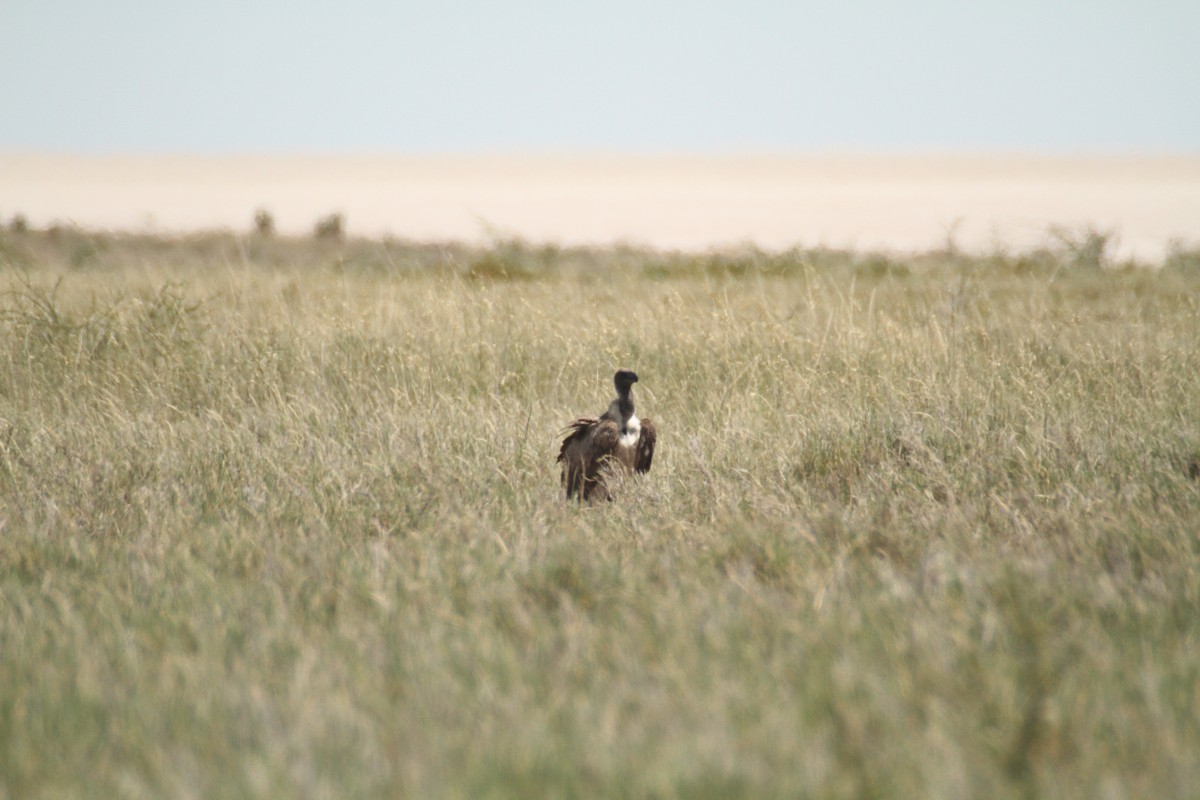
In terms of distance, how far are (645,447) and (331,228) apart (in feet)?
83.9

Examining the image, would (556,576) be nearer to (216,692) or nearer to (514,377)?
(216,692)

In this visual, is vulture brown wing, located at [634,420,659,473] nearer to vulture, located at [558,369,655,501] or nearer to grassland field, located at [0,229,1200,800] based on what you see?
vulture, located at [558,369,655,501]

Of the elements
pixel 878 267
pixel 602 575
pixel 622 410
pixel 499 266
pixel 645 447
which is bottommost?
pixel 602 575

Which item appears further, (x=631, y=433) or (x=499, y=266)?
(x=499, y=266)

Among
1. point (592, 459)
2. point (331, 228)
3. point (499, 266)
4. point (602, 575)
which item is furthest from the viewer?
point (331, 228)

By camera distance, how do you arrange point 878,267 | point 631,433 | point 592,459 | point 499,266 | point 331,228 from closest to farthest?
point 592,459, point 631,433, point 499,266, point 878,267, point 331,228

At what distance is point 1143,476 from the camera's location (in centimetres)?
381

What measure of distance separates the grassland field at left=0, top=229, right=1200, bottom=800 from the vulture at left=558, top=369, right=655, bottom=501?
0.13 m

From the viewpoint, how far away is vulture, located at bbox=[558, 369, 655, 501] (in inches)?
162

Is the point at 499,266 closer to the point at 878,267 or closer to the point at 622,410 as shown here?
the point at 878,267

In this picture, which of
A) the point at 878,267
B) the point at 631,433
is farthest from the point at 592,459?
the point at 878,267

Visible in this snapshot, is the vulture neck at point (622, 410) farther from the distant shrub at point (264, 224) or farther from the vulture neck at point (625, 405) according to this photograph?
the distant shrub at point (264, 224)

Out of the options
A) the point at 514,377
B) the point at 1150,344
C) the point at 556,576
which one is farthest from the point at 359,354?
the point at 1150,344

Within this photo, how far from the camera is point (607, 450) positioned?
4.14 meters
